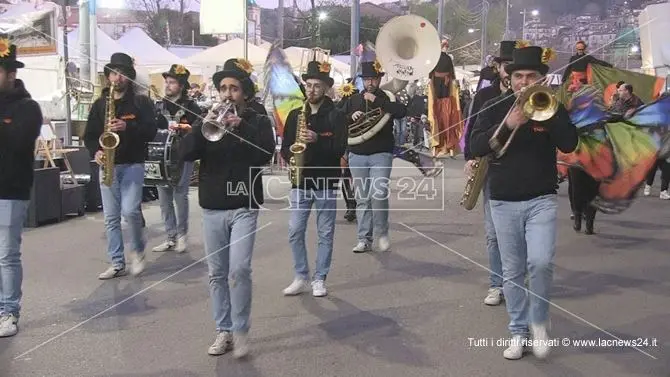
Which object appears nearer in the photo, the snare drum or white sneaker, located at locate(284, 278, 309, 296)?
white sneaker, located at locate(284, 278, 309, 296)

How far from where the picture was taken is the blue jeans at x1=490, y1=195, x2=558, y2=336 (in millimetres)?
4449

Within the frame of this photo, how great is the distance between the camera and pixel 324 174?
616 cm

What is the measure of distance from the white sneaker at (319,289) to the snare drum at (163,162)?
263 cm

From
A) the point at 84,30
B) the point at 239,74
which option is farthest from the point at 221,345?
the point at 84,30

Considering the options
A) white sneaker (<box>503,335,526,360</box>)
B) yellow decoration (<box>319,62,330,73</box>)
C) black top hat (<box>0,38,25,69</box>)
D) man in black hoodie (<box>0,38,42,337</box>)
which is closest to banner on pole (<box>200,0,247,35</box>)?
yellow decoration (<box>319,62,330,73</box>)

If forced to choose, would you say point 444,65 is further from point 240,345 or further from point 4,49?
point 240,345

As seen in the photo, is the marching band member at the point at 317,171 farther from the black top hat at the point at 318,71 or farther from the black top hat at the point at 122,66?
the black top hat at the point at 122,66

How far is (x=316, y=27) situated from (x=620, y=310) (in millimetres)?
32474

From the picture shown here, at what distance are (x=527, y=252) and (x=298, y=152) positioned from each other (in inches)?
85.6

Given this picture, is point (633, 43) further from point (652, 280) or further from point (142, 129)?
point (142, 129)

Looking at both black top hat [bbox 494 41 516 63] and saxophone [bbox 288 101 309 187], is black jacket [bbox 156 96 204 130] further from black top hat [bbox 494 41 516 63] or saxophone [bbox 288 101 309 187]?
black top hat [bbox 494 41 516 63]

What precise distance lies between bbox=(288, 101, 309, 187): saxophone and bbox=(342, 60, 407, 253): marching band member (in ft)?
5.27

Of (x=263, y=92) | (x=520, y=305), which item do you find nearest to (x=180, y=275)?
(x=520, y=305)

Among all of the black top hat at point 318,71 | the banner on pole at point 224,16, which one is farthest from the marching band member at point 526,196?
the banner on pole at point 224,16
